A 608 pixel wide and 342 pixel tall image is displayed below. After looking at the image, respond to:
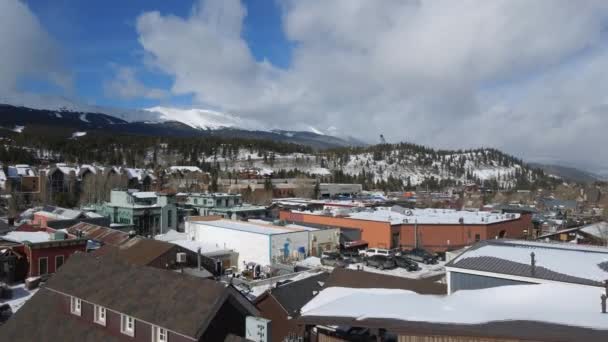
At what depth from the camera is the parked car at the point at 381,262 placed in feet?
79.2

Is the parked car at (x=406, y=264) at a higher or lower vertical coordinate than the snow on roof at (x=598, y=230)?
lower

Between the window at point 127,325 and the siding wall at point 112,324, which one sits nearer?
the siding wall at point 112,324

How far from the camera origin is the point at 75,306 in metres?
10.4

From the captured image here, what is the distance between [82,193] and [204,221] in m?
34.7

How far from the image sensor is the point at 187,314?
28.2 feet

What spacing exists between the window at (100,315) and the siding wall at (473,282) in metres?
7.93

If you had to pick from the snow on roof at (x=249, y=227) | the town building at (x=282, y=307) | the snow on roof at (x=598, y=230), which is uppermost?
the snow on roof at (x=249, y=227)

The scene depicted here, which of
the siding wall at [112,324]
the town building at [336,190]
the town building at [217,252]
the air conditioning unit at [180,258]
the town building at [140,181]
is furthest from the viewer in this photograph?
the town building at [336,190]

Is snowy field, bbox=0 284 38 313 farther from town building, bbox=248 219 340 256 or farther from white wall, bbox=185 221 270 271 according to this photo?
town building, bbox=248 219 340 256

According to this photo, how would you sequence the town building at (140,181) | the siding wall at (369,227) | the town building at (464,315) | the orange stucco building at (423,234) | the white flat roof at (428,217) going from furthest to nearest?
the town building at (140,181) < the white flat roof at (428,217) < the orange stucco building at (423,234) < the siding wall at (369,227) < the town building at (464,315)

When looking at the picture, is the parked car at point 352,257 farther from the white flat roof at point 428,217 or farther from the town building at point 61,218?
the town building at point 61,218

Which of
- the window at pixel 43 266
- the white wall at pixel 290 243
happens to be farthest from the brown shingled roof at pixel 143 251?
the white wall at pixel 290 243

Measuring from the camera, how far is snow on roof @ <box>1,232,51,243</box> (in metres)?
23.2

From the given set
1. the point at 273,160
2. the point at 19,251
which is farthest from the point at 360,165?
the point at 19,251
